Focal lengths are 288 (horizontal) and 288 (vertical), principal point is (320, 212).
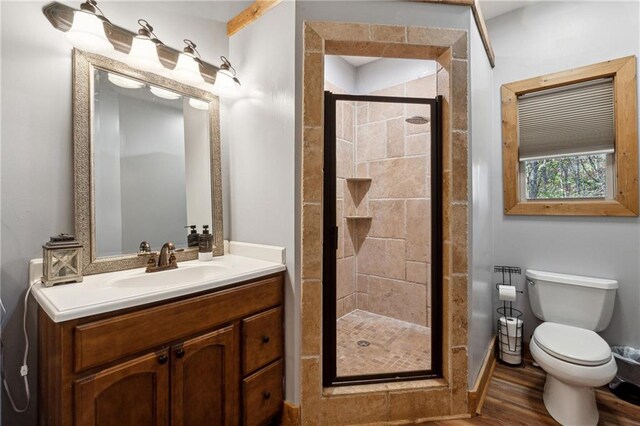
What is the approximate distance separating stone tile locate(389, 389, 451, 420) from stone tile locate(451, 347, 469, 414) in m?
0.04

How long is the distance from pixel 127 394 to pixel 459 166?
1.82 meters

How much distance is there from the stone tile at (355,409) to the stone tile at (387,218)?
1.48 meters

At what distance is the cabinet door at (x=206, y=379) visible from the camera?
1167mm

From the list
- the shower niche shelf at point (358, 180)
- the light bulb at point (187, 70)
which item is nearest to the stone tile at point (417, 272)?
the shower niche shelf at point (358, 180)

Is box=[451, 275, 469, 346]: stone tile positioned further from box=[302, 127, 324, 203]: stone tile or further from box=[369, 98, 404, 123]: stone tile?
box=[369, 98, 404, 123]: stone tile

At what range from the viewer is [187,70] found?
67.1 inches

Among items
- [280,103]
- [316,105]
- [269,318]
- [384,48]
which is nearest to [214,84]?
[280,103]

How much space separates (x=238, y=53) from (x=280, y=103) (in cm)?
65

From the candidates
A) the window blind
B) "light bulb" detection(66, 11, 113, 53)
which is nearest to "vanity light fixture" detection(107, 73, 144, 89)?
"light bulb" detection(66, 11, 113, 53)

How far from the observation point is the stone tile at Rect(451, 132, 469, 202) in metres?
1.59

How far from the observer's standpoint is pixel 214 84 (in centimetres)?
185

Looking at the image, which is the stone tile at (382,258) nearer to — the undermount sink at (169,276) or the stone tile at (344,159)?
the stone tile at (344,159)

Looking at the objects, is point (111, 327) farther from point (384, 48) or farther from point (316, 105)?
point (384, 48)

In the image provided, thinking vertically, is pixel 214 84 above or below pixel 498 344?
above
